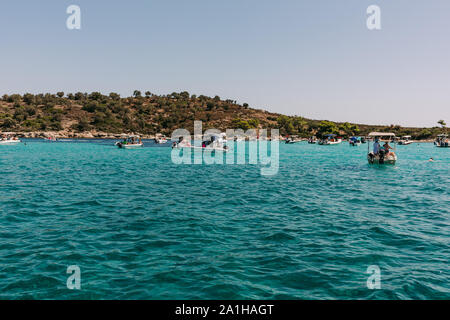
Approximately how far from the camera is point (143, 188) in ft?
89.0

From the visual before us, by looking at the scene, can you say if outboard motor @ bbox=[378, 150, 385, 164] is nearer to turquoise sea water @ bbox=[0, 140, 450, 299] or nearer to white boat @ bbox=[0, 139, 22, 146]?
turquoise sea water @ bbox=[0, 140, 450, 299]

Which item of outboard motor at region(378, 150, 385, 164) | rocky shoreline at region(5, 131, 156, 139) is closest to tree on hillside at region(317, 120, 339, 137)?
rocky shoreline at region(5, 131, 156, 139)

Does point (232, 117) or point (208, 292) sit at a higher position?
point (232, 117)

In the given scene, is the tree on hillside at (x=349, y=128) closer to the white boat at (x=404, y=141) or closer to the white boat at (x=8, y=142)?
the white boat at (x=404, y=141)

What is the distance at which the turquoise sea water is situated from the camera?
9.36 m

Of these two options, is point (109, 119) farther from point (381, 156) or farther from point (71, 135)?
point (381, 156)

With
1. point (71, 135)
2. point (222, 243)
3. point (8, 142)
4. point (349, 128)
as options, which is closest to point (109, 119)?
point (71, 135)

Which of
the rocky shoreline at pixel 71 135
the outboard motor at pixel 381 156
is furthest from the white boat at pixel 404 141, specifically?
the rocky shoreline at pixel 71 135

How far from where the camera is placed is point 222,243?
13.2 metres

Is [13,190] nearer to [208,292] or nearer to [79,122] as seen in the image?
[208,292]

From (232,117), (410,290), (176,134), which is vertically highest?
(232,117)
